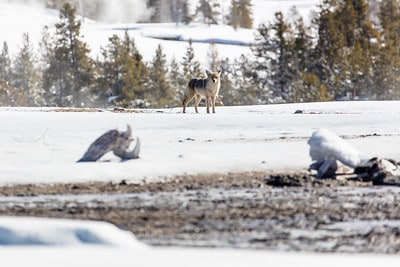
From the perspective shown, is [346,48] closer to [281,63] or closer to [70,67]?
[281,63]

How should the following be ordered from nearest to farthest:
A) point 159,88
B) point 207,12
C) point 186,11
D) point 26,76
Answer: point 159,88 → point 26,76 → point 207,12 → point 186,11

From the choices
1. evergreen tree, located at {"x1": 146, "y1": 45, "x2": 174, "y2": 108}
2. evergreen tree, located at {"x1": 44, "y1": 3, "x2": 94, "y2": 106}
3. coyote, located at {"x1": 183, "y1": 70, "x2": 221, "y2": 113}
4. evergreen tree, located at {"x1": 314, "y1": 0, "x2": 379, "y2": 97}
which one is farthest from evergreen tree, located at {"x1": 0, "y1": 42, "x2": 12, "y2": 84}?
coyote, located at {"x1": 183, "y1": 70, "x2": 221, "y2": 113}

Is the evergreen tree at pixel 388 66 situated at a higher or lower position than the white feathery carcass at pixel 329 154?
higher

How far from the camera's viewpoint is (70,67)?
6103cm

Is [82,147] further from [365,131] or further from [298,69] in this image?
[298,69]

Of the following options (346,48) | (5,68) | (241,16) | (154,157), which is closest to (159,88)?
(346,48)

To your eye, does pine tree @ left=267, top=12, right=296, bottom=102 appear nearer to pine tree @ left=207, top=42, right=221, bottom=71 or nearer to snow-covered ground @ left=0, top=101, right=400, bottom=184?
pine tree @ left=207, top=42, right=221, bottom=71

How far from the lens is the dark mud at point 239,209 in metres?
8.30

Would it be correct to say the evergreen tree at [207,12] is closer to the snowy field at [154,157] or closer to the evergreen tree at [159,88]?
the evergreen tree at [159,88]

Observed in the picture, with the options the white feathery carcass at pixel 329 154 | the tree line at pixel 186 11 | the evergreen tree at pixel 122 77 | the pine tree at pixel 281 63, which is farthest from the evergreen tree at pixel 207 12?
the white feathery carcass at pixel 329 154

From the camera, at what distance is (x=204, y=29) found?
118750 mm

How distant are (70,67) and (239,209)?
5214 centimetres

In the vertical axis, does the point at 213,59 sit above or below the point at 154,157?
above

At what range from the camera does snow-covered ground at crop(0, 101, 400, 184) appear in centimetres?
1264
